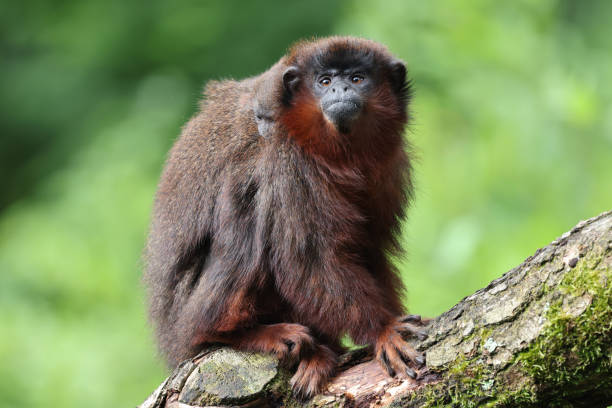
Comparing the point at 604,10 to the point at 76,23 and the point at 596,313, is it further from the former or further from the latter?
the point at 76,23

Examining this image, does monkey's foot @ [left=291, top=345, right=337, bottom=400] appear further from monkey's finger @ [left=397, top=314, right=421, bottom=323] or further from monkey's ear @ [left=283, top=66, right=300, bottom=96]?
monkey's ear @ [left=283, top=66, right=300, bottom=96]

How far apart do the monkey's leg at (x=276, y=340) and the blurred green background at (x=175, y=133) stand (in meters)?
1.22

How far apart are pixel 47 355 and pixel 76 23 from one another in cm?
473

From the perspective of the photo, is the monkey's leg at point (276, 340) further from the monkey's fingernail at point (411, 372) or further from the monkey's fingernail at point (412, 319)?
the monkey's fingernail at point (411, 372)

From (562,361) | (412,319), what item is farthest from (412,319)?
(562,361)

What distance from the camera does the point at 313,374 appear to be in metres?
3.79

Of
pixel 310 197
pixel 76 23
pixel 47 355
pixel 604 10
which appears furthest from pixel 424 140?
pixel 76 23

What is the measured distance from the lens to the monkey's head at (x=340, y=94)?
4.56m

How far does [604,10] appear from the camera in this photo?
788 centimetres

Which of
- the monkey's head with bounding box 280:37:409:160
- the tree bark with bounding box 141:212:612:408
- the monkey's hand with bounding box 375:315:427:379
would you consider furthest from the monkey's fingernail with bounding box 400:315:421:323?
the monkey's head with bounding box 280:37:409:160

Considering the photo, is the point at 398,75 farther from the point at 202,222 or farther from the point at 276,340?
the point at 276,340

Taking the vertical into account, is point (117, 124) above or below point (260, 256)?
above

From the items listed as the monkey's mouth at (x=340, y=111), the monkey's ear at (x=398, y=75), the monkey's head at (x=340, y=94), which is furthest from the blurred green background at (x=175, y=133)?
the monkey's mouth at (x=340, y=111)

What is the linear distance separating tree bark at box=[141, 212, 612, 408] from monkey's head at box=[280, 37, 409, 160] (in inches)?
57.6
